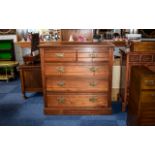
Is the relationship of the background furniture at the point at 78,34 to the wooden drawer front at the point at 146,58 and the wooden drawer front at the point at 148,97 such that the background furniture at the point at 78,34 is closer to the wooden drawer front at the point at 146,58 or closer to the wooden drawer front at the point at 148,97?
the wooden drawer front at the point at 146,58

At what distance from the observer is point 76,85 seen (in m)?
3.09

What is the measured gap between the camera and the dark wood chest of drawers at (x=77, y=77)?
2.91 meters

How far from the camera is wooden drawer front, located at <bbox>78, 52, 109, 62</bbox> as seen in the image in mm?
2914

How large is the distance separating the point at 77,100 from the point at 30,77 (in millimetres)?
1260

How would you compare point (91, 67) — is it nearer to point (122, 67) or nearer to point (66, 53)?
point (66, 53)

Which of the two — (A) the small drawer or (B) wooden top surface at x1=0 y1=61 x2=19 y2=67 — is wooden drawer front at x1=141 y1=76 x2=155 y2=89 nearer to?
(A) the small drawer

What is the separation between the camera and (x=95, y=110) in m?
3.23

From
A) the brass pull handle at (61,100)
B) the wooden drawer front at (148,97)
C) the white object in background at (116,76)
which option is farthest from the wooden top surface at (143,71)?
the brass pull handle at (61,100)

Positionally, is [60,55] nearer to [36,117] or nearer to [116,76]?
[36,117]

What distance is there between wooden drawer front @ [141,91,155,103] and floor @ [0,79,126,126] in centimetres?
82

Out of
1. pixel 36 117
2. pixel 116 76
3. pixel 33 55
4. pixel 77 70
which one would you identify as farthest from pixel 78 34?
pixel 36 117

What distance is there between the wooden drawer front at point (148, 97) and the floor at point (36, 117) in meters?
0.82
